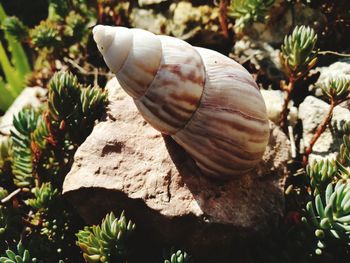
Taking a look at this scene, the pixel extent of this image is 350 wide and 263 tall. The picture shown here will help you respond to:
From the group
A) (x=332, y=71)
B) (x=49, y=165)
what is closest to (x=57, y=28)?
(x=49, y=165)

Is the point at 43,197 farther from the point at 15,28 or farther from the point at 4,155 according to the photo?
the point at 15,28

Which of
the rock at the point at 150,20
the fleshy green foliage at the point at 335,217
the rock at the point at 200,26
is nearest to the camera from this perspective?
the fleshy green foliage at the point at 335,217

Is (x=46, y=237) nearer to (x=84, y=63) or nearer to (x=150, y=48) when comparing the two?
(x=150, y=48)

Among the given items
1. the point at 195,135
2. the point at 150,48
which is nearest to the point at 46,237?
the point at 195,135

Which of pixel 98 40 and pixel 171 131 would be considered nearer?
pixel 98 40

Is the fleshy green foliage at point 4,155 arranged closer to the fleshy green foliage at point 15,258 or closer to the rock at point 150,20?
the fleshy green foliage at point 15,258

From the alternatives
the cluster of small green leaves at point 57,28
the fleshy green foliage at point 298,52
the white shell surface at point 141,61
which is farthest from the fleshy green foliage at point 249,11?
the cluster of small green leaves at point 57,28
